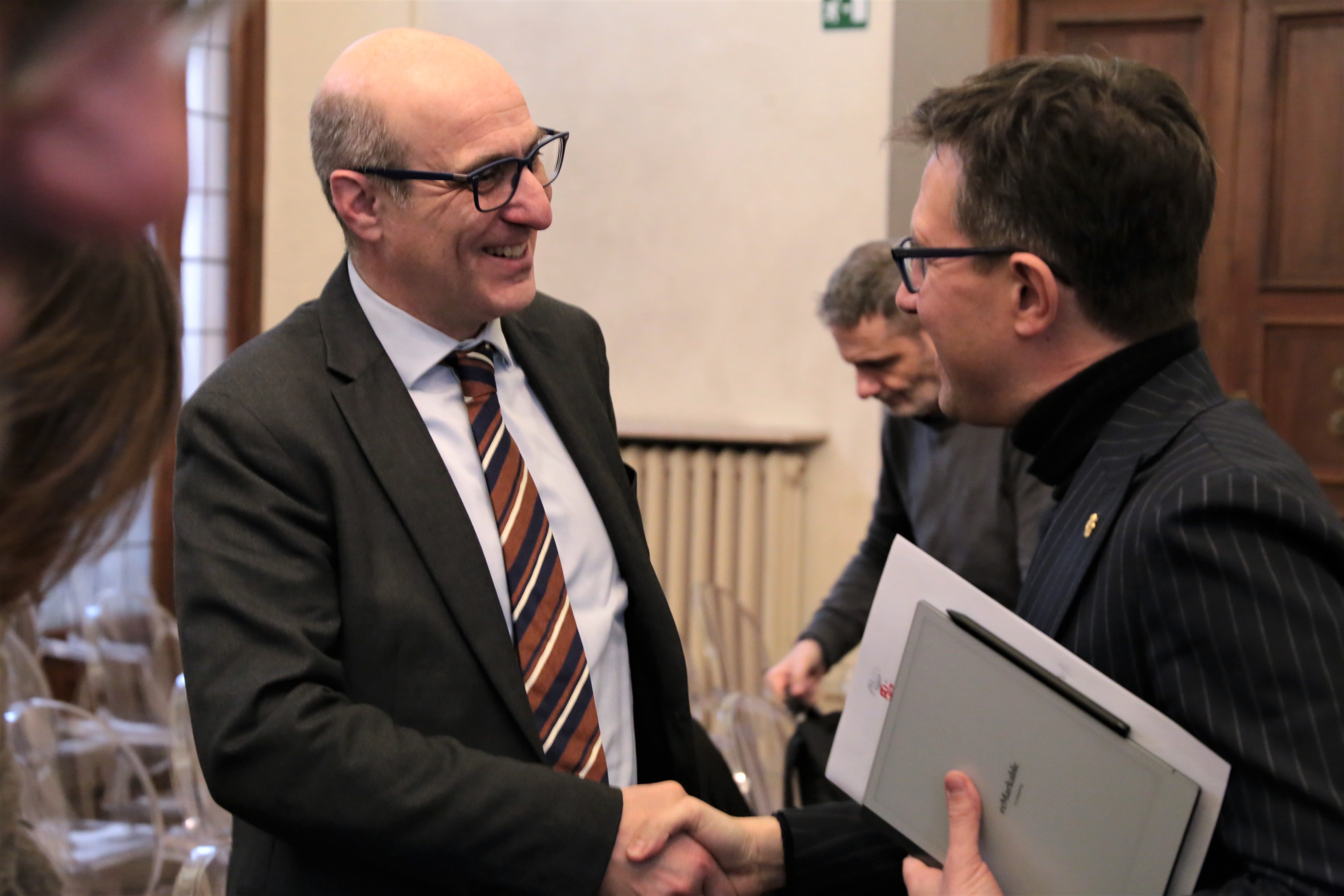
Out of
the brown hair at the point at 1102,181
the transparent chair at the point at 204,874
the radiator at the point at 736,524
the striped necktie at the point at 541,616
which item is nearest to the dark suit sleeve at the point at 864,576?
the striped necktie at the point at 541,616

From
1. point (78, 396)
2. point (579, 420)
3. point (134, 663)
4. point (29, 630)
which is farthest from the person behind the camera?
point (29, 630)

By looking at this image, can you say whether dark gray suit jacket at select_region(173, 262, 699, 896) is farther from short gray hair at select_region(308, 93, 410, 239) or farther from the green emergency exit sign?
the green emergency exit sign

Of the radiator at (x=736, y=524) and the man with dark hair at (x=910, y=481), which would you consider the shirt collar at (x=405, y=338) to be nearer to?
the man with dark hair at (x=910, y=481)

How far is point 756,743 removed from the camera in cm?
321

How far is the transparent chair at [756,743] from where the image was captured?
3070mm

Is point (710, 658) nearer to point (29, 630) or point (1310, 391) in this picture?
point (29, 630)

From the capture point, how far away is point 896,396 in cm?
Answer: 288

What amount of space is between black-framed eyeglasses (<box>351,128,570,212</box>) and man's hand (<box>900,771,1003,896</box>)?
3.29ft

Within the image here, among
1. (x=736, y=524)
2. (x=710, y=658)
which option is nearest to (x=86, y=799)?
(x=710, y=658)

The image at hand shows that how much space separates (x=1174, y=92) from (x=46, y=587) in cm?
129

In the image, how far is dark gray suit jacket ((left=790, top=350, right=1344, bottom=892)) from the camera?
3.49 ft

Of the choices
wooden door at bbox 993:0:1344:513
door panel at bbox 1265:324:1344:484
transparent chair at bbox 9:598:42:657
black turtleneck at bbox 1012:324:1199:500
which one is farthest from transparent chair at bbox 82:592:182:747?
door panel at bbox 1265:324:1344:484

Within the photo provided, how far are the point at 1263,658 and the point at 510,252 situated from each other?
114 centimetres

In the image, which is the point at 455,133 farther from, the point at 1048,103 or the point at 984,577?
the point at 984,577
